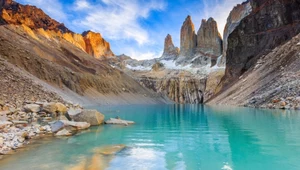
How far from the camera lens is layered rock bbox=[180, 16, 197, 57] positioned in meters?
180

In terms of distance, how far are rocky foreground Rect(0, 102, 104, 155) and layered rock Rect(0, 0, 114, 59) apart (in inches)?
3332

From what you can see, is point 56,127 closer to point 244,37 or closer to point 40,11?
point 244,37

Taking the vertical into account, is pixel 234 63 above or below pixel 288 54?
above

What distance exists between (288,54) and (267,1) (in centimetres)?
4350

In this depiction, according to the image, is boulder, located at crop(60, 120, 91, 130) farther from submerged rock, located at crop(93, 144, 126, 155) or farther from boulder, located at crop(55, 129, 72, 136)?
submerged rock, located at crop(93, 144, 126, 155)

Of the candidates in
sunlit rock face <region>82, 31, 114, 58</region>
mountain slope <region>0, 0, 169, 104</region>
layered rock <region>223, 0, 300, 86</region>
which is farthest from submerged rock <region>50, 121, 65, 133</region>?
sunlit rock face <region>82, 31, 114, 58</region>

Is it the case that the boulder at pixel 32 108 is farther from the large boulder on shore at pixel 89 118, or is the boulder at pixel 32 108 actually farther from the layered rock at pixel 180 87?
the layered rock at pixel 180 87

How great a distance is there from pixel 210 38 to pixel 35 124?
6456 inches

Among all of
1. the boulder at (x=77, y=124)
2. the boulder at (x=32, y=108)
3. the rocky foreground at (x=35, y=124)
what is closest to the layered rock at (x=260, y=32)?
the rocky foreground at (x=35, y=124)

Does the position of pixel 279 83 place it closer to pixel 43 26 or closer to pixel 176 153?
pixel 176 153

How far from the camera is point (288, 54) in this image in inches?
2057

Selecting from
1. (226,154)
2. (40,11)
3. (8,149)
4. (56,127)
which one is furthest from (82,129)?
(40,11)

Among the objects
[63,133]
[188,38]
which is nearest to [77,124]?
[63,133]

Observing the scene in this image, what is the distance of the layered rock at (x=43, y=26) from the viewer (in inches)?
4449
